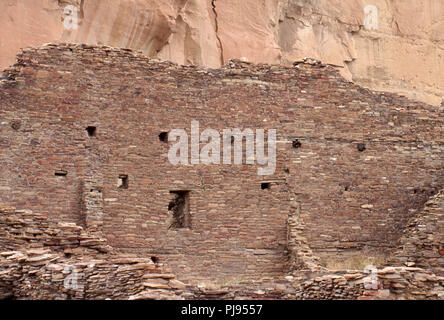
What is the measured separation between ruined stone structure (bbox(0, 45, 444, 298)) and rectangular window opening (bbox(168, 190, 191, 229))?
0.15ft

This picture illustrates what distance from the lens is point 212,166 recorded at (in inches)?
750

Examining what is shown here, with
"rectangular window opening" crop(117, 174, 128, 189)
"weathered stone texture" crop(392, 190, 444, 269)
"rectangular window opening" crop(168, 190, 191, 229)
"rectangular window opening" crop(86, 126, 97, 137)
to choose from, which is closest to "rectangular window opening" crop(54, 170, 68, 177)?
"rectangular window opening" crop(86, 126, 97, 137)

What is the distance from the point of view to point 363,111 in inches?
810

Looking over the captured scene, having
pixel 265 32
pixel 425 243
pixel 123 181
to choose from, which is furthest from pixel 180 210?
pixel 265 32

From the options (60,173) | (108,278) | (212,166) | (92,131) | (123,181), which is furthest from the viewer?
(212,166)

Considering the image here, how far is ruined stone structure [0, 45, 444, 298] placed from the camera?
17750mm

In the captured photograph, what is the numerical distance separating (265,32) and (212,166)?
11.2 metres

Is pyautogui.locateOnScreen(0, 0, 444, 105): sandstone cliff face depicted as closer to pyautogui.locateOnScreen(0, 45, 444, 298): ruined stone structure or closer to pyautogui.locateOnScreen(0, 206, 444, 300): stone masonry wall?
pyautogui.locateOnScreen(0, 45, 444, 298): ruined stone structure

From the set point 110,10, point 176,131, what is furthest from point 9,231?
point 110,10

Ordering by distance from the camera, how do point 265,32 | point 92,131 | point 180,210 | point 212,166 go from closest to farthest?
point 92,131
point 212,166
point 180,210
point 265,32

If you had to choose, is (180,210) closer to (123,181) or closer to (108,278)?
(123,181)

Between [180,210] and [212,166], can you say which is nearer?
[212,166]

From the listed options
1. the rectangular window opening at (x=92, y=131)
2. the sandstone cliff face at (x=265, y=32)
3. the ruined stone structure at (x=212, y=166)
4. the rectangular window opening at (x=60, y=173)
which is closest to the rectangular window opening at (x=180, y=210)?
the ruined stone structure at (x=212, y=166)
